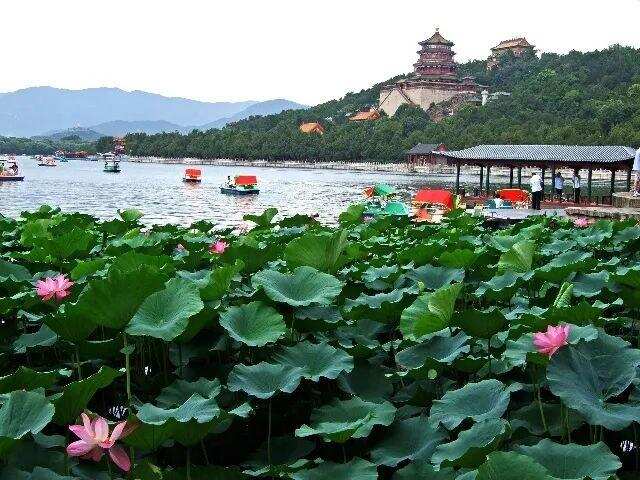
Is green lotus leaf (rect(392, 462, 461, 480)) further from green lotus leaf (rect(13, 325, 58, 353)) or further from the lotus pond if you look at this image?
green lotus leaf (rect(13, 325, 58, 353))

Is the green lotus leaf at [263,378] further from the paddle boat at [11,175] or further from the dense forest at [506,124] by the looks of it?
the dense forest at [506,124]

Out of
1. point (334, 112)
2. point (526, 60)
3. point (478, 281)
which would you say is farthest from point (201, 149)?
point (478, 281)

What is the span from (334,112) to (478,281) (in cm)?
10675

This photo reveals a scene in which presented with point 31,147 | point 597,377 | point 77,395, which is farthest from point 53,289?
point 31,147

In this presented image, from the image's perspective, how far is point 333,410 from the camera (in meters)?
2.03

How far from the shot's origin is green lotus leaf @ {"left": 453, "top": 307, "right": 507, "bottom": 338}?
7.58 ft

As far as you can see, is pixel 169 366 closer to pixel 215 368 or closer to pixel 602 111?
pixel 215 368

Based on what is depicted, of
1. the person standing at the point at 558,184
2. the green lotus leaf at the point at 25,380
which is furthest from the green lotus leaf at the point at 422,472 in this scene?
the person standing at the point at 558,184

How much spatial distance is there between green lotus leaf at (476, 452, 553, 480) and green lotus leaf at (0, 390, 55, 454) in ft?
3.04

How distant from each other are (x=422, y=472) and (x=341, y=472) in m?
0.19

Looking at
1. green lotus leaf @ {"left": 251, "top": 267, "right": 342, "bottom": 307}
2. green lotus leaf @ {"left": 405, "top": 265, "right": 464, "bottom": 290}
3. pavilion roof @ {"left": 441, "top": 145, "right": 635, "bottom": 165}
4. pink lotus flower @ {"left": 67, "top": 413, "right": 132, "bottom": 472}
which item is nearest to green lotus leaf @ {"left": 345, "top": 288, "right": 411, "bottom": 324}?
green lotus leaf @ {"left": 251, "top": 267, "right": 342, "bottom": 307}

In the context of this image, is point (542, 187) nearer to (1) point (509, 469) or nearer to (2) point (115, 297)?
(2) point (115, 297)

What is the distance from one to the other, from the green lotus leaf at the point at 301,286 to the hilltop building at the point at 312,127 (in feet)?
282

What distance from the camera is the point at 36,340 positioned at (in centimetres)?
250
